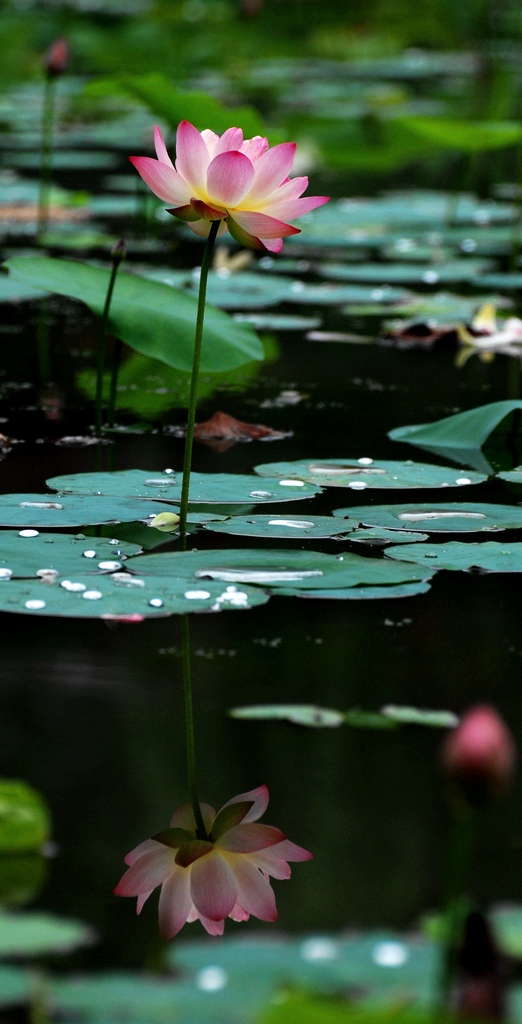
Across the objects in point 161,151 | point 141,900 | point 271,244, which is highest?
point 161,151

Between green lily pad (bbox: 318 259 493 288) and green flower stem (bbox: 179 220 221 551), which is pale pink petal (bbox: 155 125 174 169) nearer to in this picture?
green flower stem (bbox: 179 220 221 551)

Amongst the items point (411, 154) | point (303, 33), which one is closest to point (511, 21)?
point (303, 33)

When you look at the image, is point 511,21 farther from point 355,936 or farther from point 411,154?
point 355,936

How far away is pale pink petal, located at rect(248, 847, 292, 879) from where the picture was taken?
1.07 meters

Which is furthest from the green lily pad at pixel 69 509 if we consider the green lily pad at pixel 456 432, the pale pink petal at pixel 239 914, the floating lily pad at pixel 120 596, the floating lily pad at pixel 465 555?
the pale pink petal at pixel 239 914

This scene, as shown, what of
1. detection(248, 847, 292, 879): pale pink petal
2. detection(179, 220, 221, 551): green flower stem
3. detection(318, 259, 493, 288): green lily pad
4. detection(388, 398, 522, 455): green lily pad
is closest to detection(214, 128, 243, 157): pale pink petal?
detection(179, 220, 221, 551): green flower stem

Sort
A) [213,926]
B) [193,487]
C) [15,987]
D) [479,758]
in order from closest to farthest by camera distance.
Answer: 1. [479,758]
2. [15,987]
3. [213,926]
4. [193,487]

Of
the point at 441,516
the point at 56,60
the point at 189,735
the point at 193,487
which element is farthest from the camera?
the point at 56,60

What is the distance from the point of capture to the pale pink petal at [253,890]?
1.01 m

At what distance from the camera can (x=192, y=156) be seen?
1.61m

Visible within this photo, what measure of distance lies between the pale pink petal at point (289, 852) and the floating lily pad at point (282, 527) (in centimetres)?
68

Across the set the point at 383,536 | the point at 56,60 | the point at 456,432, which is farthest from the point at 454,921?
the point at 56,60

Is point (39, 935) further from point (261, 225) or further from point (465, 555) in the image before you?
point (261, 225)

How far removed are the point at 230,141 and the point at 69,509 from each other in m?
0.52
